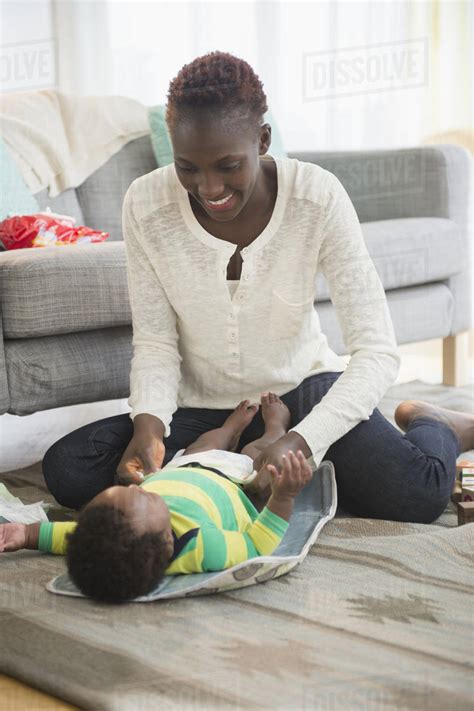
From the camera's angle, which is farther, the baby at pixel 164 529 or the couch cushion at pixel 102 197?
the couch cushion at pixel 102 197

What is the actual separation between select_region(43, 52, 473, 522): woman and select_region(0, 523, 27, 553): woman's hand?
0.14 metres

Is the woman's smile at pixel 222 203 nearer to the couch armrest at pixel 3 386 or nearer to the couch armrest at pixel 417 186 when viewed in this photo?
the couch armrest at pixel 3 386

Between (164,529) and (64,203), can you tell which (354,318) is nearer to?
(164,529)

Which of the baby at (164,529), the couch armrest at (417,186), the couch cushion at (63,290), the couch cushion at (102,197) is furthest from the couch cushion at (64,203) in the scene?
the baby at (164,529)

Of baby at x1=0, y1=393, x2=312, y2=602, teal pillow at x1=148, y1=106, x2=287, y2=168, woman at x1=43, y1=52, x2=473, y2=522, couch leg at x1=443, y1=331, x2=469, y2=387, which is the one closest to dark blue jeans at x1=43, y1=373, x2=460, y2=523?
woman at x1=43, y1=52, x2=473, y2=522

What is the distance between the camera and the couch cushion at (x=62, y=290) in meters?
1.53

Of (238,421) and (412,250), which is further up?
(412,250)

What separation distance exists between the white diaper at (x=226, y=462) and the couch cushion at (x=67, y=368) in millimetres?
367

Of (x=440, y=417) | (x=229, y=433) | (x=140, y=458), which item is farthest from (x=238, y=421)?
(x=440, y=417)

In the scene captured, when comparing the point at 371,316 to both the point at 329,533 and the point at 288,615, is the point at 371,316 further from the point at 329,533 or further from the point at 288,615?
the point at 288,615

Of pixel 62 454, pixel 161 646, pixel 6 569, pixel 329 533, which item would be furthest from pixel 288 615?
pixel 62 454

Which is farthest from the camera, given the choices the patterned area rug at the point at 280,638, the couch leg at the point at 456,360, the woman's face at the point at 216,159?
the couch leg at the point at 456,360

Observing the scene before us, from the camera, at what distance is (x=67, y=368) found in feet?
5.21

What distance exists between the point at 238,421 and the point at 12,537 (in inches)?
13.7
